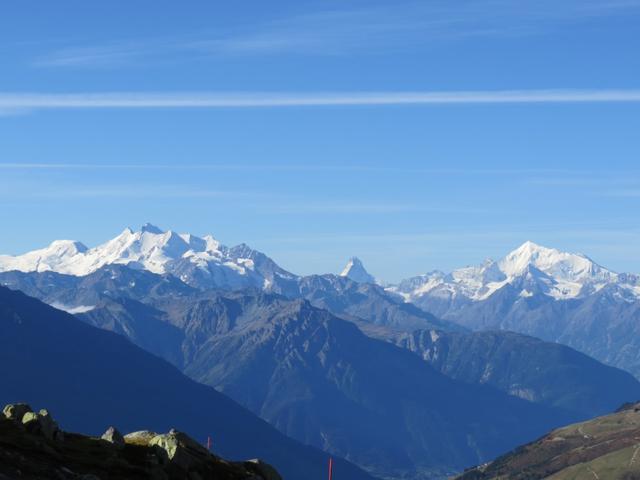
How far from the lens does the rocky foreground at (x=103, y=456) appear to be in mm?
95375

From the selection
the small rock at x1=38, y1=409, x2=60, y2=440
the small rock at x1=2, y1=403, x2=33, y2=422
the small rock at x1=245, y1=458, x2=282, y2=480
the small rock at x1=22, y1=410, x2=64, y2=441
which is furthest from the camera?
the small rock at x1=245, y1=458, x2=282, y2=480

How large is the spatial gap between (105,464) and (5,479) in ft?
61.6

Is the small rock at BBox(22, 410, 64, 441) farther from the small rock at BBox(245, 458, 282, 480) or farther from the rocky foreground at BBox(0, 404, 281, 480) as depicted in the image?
the small rock at BBox(245, 458, 282, 480)

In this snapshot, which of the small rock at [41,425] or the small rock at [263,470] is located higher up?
the small rock at [41,425]

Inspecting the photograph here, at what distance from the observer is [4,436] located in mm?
103500

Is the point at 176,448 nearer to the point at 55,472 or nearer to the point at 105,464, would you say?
the point at 105,464

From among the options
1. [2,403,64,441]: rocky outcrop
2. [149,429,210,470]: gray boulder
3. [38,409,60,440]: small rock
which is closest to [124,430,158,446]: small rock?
[149,429,210,470]: gray boulder

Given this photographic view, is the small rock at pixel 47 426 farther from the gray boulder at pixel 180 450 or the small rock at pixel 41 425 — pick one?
the gray boulder at pixel 180 450

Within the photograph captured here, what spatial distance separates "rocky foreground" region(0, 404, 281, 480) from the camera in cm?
9538

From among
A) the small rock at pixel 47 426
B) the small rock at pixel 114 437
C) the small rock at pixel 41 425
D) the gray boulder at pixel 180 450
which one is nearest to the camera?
the gray boulder at pixel 180 450

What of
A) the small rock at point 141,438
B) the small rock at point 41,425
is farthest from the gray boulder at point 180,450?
the small rock at point 41,425

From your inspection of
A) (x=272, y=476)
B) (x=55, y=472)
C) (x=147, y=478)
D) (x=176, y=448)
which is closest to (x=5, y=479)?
(x=55, y=472)

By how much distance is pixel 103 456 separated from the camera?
105 metres

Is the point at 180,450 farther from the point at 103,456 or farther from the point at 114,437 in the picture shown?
the point at 114,437
